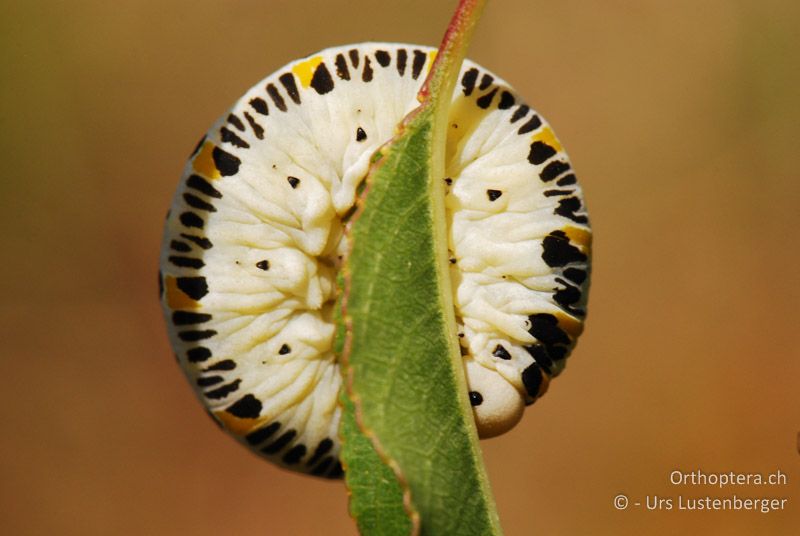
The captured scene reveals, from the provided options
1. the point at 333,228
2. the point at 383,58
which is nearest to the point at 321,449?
the point at 333,228

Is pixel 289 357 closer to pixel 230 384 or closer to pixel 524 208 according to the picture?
pixel 230 384

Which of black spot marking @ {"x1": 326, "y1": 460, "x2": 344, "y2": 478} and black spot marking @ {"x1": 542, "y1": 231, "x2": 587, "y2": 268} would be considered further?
black spot marking @ {"x1": 326, "y1": 460, "x2": 344, "y2": 478}

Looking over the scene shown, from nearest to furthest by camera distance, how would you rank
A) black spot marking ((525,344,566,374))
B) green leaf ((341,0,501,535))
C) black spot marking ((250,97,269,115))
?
green leaf ((341,0,501,535))
black spot marking ((250,97,269,115))
black spot marking ((525,344,566,374))

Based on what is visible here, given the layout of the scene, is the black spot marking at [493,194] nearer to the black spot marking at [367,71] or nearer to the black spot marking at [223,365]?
the black spot marking at [367,71]

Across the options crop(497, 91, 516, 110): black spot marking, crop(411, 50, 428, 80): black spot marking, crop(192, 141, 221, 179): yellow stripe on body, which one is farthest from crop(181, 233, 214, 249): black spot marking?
crop(497, 91, 516, 110): black spot marking

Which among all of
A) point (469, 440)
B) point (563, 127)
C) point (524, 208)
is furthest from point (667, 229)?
point (469, 440)

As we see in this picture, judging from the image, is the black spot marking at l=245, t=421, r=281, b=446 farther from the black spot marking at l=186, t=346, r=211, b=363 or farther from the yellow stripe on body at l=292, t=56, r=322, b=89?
the yellow stripe on body at l=292, t=56, r=322, b=89

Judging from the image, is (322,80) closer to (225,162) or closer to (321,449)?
(225,162)
